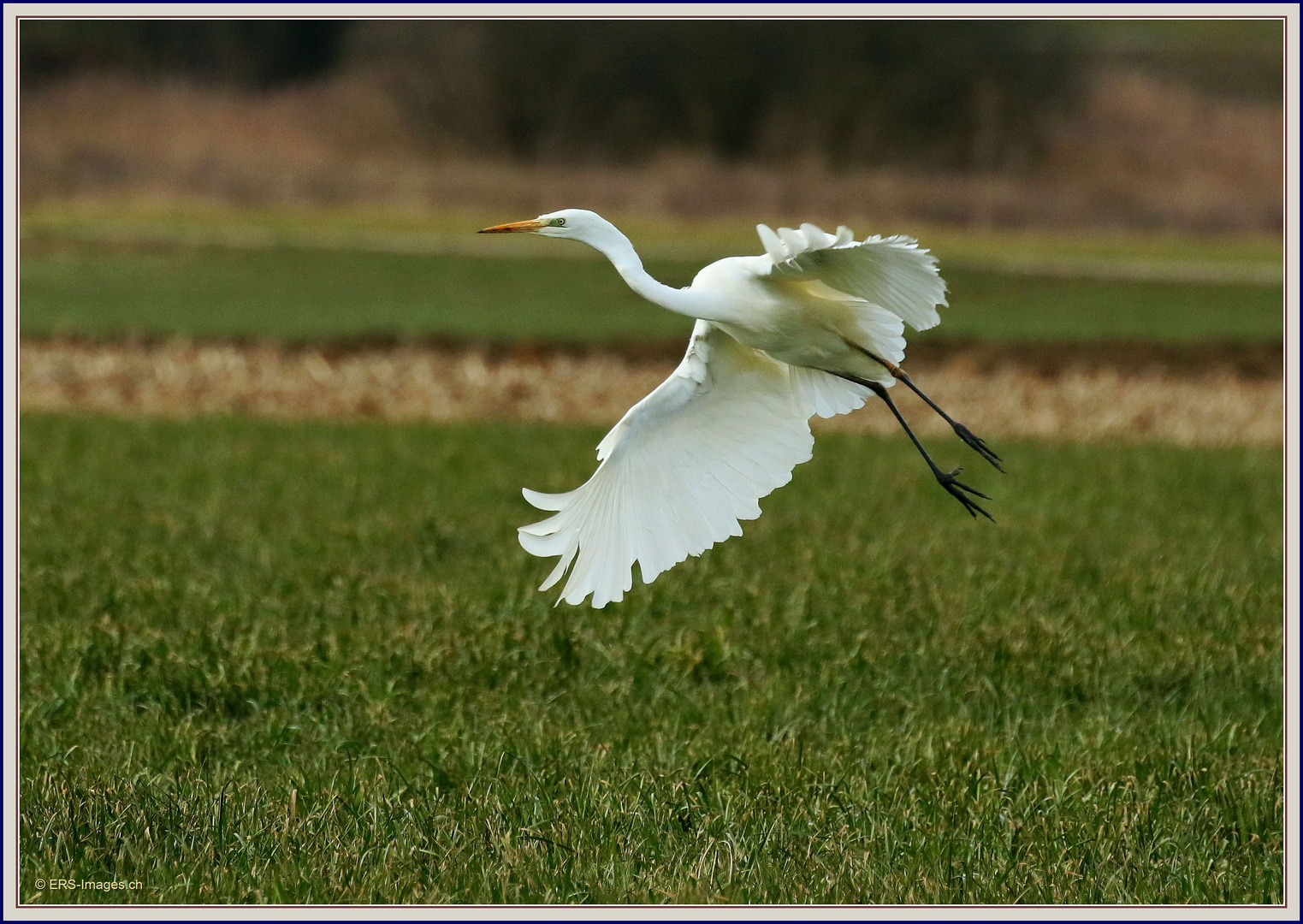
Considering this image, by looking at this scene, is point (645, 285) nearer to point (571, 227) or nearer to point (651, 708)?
point (571, 227)

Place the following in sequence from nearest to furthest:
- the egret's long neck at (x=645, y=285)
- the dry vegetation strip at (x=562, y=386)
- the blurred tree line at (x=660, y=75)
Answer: the egret's long neck at (x=645, y=285), the dry vegetation strip at (x=562, y=386), the blurred tree line at (x=660, y=75)

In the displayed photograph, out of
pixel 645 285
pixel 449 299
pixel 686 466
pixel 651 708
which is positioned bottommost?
pixel 651 708

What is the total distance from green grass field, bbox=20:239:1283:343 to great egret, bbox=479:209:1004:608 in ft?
56.4

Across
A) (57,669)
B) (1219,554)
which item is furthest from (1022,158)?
(57,669)

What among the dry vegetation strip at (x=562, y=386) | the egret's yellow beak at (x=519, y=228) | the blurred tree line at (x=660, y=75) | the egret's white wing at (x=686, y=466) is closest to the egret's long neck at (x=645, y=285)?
the egret's yellow beak at (x=519, y=228)

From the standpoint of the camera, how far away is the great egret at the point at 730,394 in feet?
14.5

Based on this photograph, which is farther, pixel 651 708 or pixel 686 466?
pixel 651 708

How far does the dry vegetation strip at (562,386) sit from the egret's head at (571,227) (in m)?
13.0

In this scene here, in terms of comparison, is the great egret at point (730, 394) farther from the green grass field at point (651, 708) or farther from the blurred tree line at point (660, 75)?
the blurred tree line at point (660, 75)

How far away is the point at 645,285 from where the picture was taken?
4172 millimetres

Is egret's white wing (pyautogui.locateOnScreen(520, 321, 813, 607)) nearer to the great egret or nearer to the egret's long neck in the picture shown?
the great egret

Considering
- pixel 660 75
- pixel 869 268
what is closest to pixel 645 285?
pixel 869 268

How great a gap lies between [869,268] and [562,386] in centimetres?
1568

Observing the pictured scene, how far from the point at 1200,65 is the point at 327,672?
3858cm
